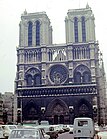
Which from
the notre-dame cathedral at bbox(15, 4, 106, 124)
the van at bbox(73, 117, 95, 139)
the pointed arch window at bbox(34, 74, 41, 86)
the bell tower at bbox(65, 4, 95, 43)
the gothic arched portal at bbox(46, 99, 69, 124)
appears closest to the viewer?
the van at bbox(73, 117, 95, 139)

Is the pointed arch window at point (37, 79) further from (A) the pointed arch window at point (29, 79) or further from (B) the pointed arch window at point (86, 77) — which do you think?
(B) the pointed arch window at point (86, 77)

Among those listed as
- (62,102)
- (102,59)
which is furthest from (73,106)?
(102,59)

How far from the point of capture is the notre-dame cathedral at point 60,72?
6253cm

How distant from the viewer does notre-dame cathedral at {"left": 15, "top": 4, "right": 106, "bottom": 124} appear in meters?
62.5

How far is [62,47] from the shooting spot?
223 feet


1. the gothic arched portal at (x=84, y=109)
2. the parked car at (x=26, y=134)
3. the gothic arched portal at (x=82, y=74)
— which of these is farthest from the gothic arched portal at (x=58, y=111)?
the parked car at (x=26, y=134)

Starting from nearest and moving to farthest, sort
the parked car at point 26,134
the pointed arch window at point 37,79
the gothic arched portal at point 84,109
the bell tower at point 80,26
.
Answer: the parked car at point 26,134, the gothic arched portal at point 84,109, the bell tower at point 80,26, the pointed arch window at point 37,79

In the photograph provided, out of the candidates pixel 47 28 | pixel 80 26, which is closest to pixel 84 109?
pixel 80 26

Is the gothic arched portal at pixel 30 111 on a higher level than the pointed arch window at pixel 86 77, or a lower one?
lower

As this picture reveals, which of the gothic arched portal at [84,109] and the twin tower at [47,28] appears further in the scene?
the twin tower at [47,28]

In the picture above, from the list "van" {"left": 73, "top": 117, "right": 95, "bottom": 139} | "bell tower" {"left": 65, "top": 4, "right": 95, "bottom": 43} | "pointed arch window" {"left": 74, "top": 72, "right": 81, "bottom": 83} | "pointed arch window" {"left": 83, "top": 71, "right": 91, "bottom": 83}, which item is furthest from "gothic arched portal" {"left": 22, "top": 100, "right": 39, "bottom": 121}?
"van" {"left": 73, "top": 117, "right": 95, "bottom": 139}

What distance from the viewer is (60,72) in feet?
219

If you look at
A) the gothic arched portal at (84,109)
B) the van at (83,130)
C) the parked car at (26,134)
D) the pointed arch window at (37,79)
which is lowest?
the van at (83,130)

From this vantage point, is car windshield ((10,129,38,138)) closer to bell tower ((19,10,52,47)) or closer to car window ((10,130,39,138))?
car window ((10,130,39,138))
